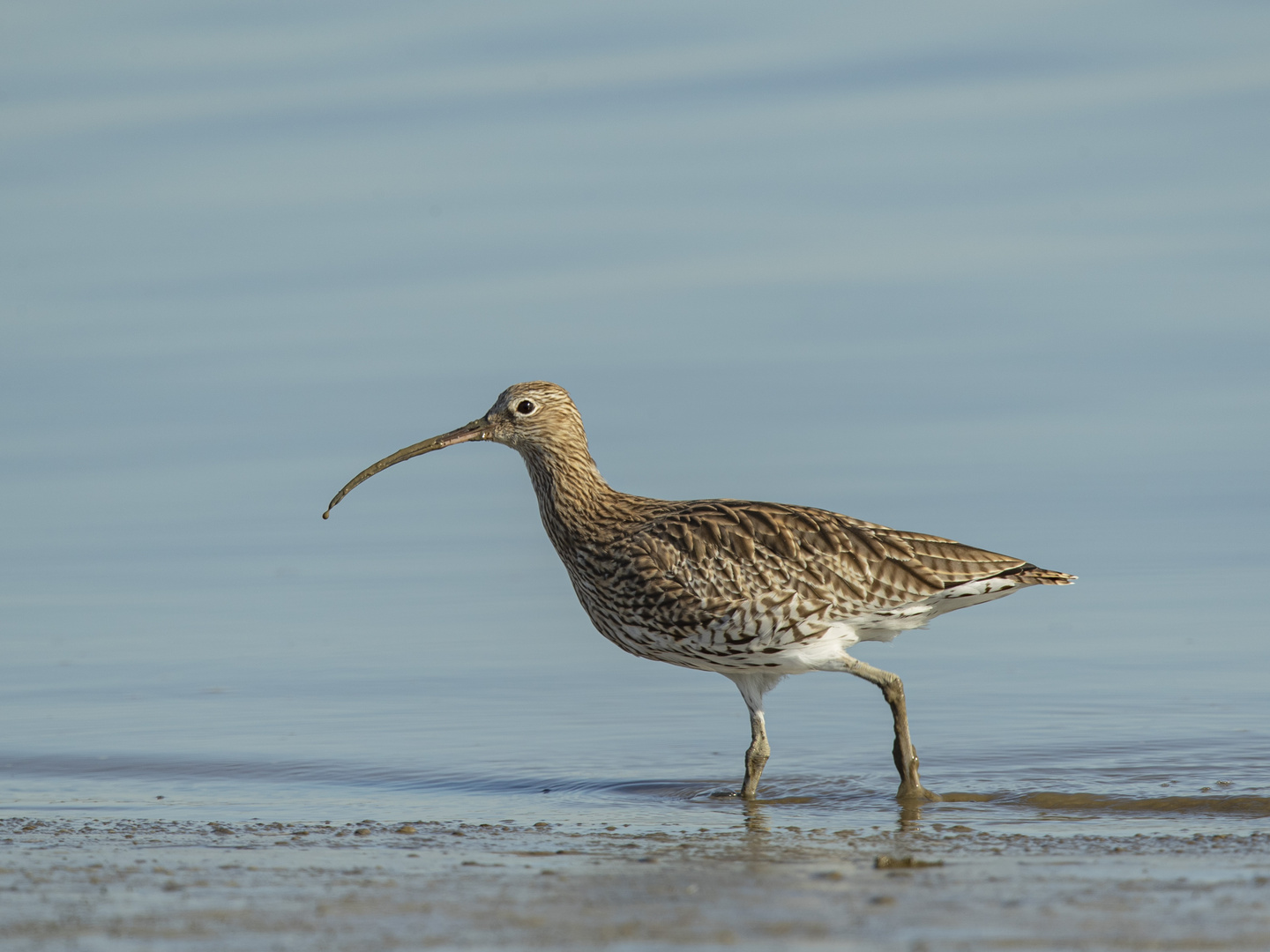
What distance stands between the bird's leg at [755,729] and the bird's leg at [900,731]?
1.75 feet

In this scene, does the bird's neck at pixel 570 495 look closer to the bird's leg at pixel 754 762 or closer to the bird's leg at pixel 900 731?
the bird's leg at pixel 754 762

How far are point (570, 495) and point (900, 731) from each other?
2599 millimetres

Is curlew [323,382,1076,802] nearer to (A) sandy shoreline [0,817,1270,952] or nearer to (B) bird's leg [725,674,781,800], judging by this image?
(B) bird's leg [725,674,781,800]

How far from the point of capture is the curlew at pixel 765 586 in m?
10.5

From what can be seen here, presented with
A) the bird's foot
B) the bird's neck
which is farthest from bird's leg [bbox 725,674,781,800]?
the bird's neck

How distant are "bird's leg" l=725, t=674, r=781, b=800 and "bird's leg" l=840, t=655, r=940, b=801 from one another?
1.75ft

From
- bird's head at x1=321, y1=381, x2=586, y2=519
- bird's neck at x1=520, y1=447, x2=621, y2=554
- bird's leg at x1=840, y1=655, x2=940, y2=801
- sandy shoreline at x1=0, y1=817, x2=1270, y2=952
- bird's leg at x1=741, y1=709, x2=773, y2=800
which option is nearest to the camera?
sandy shoreline at x1=0, y1=817, x2=1270, y2=952

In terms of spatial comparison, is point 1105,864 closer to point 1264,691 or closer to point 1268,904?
point 1268,904

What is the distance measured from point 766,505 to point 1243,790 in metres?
3.21

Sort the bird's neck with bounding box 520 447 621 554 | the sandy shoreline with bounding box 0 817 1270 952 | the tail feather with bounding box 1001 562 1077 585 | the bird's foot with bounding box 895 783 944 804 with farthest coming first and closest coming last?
the bird's neck with bounding box 520 447 621 554
the tail feather with bounding box 1001 562 1077 585
the bird's foot with bounding box 895 783 944 804
the sandy shoreline with bounding box 0 817 1270 952

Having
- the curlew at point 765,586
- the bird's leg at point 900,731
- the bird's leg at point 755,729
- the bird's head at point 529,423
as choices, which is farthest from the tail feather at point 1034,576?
the bird's head at point 529,423

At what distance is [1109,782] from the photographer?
1070cm

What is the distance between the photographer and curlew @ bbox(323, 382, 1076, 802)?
34.4ft

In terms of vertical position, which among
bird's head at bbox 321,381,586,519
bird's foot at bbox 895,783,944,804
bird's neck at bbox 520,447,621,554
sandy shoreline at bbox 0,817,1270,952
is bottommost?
sandy shoreline at bbox 0,817,1270,952
